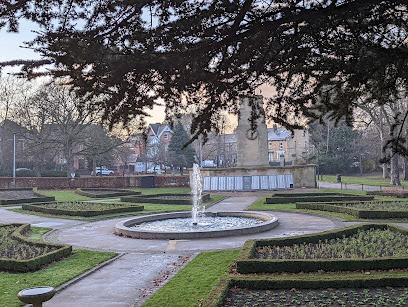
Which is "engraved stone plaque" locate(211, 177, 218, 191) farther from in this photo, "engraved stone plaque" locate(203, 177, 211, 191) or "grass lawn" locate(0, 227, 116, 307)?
"grass lawn" locate(0, 227, 116, 307)

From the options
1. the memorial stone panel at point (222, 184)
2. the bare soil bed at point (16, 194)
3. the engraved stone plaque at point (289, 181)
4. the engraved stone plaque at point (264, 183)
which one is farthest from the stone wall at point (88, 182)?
the engraved stone plaque at point (289, 181)

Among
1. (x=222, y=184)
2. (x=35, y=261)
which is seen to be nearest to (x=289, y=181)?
(x=222, y=184)

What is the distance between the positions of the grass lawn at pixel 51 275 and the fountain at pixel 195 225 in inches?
104

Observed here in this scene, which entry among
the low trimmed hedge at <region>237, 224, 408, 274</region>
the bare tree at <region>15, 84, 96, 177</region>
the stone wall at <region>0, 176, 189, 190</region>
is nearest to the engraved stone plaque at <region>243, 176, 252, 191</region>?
the stone wall at <region>0, 176, 189, 190</region>

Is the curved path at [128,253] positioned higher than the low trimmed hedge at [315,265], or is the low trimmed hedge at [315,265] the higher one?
the low trimmed hedge at [315,265]

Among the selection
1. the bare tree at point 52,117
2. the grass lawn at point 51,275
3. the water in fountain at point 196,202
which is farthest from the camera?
the bare tree at point 52,117

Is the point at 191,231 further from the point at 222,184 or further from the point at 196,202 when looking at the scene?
the point at 222,184

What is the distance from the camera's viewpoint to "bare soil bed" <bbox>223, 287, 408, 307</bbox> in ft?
23.0

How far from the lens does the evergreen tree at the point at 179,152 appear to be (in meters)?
67.9

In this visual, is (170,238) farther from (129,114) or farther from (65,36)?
(65,36)

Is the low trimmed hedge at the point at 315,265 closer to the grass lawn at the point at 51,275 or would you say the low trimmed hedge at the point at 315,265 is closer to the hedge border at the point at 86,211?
the grass lawn at the point at 51,275

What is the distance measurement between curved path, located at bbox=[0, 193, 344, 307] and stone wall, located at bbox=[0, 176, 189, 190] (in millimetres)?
21109

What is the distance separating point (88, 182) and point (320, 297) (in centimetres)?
3710

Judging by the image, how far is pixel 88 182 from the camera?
4203 centimetres
